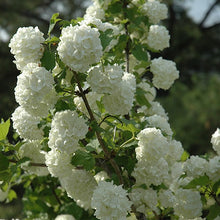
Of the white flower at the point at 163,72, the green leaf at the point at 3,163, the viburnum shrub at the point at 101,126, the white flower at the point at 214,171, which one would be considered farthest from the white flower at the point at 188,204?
the green leaf at the point at 3,163

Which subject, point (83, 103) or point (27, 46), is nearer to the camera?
point (27, 46)

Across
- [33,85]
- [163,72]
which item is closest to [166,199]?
[163,72]

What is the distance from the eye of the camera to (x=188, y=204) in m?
1.59

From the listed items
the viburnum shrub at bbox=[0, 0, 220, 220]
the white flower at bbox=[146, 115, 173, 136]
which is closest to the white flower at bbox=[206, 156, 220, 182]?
the viburnum shrub at bbox=[0, 0, 220, 220]

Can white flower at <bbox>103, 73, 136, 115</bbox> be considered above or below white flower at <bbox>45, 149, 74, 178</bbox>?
above

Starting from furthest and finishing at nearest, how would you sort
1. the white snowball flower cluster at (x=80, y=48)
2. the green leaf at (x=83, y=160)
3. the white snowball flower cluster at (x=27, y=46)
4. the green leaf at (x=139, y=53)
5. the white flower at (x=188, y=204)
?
the green leaf at (x=139, y=53) → the white flower at (x=188, y=204) → the green leaf at (x=83, y=160) → the white snowball flower cluster at (x=27, y=46) → the white snowball flower cluster at (x=80, y=48)

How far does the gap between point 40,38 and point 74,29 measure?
0.55 ft

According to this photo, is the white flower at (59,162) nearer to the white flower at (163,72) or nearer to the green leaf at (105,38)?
the green leaf at (105,38)

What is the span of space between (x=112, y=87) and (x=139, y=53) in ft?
2.43

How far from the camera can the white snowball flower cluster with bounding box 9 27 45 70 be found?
1246 mm

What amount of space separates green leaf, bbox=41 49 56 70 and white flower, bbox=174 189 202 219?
842 millimetres

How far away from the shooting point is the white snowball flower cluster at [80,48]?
114 cm

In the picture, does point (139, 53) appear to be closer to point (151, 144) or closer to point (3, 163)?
point (151, 144)

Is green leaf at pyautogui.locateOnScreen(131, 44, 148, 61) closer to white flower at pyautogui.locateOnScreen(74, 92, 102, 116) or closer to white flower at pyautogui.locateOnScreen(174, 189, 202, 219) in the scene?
white flower at pyautogui.locateOnScreen(74, 92, 102, 116)
